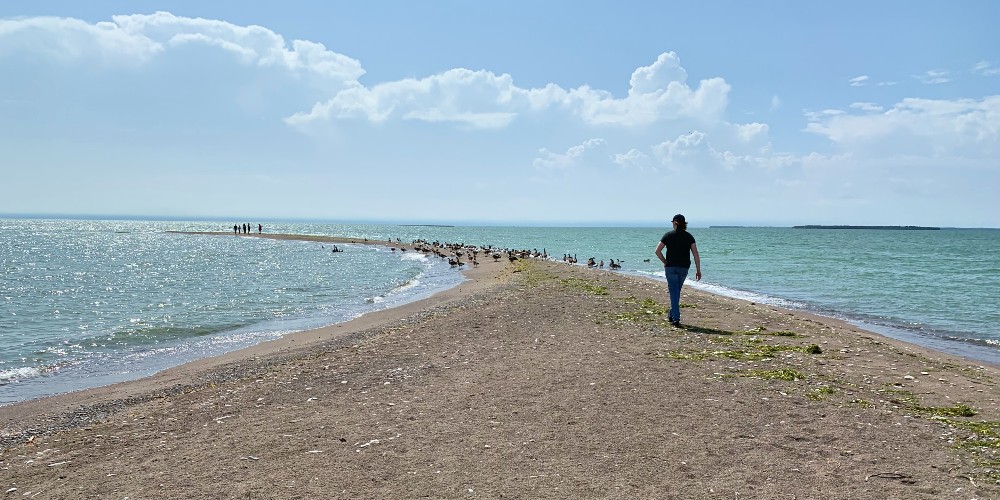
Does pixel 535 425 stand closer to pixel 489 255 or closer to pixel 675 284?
pixel 675 284

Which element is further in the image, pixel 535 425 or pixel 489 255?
pixel 489 255

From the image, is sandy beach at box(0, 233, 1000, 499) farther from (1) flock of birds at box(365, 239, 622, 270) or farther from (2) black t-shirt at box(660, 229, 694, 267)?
(1) flock of birds at box(365, 239, 622, 270)

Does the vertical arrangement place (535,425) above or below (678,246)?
below

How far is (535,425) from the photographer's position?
8.66 meters

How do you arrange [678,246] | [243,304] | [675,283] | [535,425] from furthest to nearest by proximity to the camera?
[243,304] < [675,283] < [678,246] < [535,425]

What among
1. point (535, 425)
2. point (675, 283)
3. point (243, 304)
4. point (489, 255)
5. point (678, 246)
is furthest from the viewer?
point (489, 255)

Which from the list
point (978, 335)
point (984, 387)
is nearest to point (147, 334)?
point (984, 387)

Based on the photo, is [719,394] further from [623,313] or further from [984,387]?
[623,313]

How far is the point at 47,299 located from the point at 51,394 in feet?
75.1

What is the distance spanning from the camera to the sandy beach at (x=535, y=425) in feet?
22.4

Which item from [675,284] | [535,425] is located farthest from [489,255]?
[535,425]

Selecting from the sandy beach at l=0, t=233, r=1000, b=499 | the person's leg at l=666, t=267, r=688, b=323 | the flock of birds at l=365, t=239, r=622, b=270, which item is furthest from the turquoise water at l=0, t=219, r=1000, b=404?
the person's leg at l=666, t=267, r=688, b=323

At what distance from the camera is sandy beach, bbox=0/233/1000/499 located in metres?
6.82

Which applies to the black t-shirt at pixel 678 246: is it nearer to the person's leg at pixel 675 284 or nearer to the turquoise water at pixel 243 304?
the person's leg at pixel 675 284
